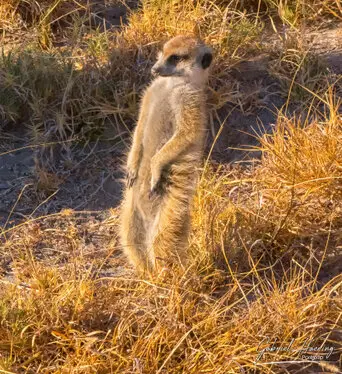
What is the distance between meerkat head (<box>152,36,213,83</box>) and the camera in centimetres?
348

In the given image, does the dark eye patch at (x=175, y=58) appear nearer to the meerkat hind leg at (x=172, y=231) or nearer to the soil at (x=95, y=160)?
the meerkat hind leg at (x=172, y=231)

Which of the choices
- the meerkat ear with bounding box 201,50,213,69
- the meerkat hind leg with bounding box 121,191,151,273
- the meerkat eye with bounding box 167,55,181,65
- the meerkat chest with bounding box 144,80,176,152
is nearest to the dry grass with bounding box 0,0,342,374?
the meerkat hind leg with bounding box 121,191,151,273

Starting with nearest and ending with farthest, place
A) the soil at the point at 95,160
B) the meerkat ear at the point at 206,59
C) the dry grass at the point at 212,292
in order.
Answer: the dry grass at the point at 212,292 → the meerkat ear at the point at 206,59 → the soil at the point at 95,160

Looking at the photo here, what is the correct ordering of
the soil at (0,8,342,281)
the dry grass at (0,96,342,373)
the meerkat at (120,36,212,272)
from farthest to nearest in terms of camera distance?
the soil at (0,8,342,281)
the meerkat at (120,36,212,272)
the dry grass at (0,96,342,373)

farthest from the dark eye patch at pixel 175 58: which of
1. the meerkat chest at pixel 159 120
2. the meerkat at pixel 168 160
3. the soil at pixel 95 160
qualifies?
the soil at pixel 95 160

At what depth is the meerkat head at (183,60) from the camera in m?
3.48

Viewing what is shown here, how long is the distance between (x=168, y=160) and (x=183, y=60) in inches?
17.5

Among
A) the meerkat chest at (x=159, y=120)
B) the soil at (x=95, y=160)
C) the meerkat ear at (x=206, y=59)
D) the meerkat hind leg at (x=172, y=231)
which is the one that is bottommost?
the soil at (x=95, y=160)

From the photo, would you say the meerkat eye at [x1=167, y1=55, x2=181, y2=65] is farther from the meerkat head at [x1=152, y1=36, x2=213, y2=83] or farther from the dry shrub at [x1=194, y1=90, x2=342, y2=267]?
the dry shrub at [x1=194, y1=90, x2=342, y2=267]

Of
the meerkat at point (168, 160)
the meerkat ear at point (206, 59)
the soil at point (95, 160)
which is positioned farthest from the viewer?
the soil at point (95, 160)

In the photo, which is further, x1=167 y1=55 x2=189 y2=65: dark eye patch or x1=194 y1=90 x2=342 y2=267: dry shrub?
x1=194 y1=90 x2=342 y2=267: dry shrub

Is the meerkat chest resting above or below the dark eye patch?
below

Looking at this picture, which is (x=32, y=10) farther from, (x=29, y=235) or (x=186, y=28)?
(x=29, y=235)

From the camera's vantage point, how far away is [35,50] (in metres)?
5.00
